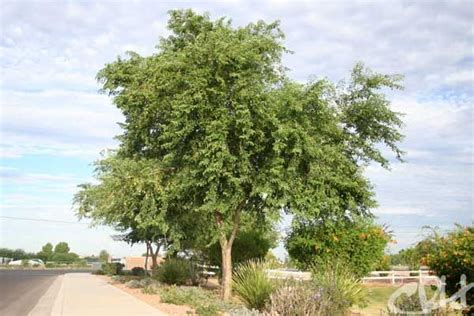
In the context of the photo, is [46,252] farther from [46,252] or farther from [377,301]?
[377,301]

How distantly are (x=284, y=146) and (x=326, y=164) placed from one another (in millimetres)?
2774

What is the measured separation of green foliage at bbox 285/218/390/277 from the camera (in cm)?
2041

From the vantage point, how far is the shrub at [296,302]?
1131 centimetres

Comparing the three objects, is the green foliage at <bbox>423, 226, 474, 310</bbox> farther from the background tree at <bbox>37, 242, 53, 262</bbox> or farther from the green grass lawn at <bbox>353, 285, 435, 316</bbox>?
the background tree at <bbox>37, 242, 53, 262</bbox>

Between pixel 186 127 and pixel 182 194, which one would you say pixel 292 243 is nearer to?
pixel 182 194

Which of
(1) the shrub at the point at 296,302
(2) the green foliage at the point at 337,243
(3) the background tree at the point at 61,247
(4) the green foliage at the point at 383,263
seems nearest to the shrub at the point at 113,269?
(4) the green foliage at the point at 383,263

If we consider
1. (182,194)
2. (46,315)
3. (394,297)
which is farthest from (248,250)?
(394,297)

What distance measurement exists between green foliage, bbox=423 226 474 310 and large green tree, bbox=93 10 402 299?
6503 mm

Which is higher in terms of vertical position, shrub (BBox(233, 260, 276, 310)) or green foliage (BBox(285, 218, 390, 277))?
green foliage (BBox(285, 218, 390, 277))

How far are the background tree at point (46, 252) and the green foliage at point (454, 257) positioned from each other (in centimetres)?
14151

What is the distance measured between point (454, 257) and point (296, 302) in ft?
10.9

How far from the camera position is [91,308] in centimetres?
1809

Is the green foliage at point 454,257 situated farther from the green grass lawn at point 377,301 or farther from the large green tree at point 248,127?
the large green tree at point 248,127

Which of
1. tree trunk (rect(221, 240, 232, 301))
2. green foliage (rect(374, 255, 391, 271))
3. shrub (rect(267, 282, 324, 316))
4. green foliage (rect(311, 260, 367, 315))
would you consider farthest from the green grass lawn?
tree trunk (rect(221, 240, 232, 301))
